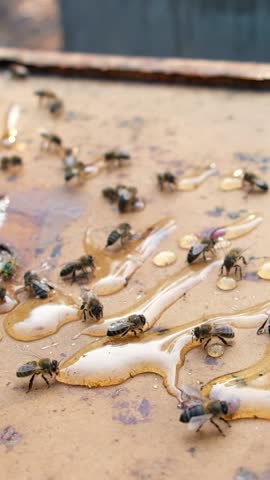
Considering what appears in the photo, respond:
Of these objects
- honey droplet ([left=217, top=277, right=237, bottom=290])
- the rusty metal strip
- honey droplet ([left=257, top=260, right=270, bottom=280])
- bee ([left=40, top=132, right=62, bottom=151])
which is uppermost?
the rusty metal strip

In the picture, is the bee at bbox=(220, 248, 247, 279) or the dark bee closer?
the dark bee

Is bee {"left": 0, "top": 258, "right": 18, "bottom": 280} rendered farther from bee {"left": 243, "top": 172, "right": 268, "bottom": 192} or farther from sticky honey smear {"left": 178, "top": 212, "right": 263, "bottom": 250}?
bee {"left": 243, "top": 172, "right": 268, "bottom": 192}

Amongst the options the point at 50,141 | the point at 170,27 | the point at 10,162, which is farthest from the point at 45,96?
the point at 170,27

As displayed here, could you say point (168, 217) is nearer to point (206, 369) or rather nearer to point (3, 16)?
point (206, 369)

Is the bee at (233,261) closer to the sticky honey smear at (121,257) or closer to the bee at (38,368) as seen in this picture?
the sticky honey smear at (121,257)

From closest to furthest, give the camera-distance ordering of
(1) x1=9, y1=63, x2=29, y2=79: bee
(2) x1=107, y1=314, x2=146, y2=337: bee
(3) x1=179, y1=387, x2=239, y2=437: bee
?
1. (3) x1=179, y1=387, x2=239, y2=437: bee
2. (2) x1=107, y1=314, x2=146, y2=337: bee
3. (1) x1=9, y1=63, x2=29, y2=79: bee

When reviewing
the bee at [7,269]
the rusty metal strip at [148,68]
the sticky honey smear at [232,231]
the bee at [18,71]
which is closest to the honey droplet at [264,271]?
the sticky honey smear at [232,231]

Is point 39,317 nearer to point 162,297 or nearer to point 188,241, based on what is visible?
point 162,297

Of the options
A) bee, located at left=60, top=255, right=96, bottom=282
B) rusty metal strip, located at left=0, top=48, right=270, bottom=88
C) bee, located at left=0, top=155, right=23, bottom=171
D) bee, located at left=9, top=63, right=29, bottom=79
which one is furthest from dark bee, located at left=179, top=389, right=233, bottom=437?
bee, located at left=9, top=63, right=29, bottom=79
